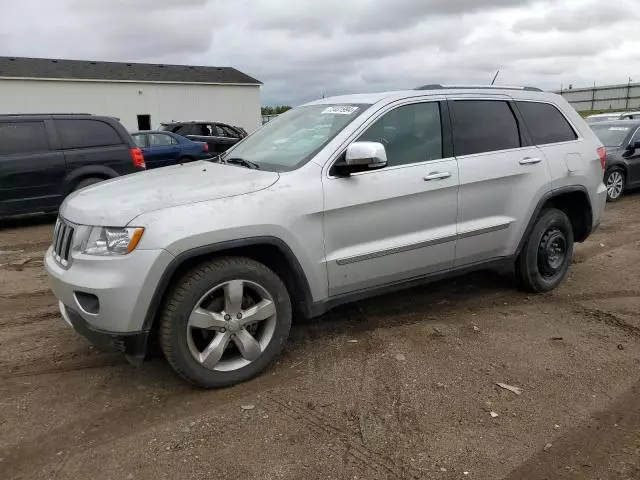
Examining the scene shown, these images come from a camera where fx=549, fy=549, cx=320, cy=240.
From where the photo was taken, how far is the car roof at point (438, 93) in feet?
13.6

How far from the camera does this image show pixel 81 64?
108 ft

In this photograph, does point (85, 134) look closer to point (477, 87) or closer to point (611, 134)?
point (477, 87)

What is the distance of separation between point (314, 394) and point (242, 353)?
0.51m

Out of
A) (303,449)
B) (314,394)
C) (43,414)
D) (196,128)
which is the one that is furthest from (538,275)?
(196,128)

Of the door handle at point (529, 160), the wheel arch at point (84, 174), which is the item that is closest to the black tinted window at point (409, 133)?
the door handle at point (529, 160)

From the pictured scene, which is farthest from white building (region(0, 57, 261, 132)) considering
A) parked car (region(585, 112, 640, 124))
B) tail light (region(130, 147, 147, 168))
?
parked car (region(585, 112, 640, 124))

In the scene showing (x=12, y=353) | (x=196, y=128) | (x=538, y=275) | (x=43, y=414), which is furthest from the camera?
(x=196, y=128)

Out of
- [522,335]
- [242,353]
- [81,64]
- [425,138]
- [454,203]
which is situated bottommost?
[522,335]

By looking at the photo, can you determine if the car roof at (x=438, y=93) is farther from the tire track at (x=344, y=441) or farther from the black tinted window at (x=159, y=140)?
the black tinted window at (x=159, y=140)

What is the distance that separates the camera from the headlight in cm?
304

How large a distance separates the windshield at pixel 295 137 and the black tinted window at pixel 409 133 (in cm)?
20

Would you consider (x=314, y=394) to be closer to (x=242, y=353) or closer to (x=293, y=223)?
(x=242, y=353)

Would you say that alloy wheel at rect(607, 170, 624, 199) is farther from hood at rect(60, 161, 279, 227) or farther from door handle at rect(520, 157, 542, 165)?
hood at rect(60, 161, 279, 227)

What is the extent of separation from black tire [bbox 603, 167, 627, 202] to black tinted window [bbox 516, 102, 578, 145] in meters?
6.21
